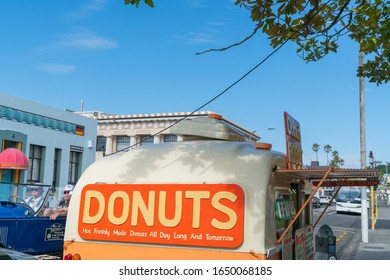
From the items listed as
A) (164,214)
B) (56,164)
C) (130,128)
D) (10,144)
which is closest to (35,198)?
(164,214)

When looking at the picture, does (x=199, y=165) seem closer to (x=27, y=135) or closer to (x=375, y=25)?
(x=375, y=25)

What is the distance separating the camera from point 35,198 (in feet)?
30.1

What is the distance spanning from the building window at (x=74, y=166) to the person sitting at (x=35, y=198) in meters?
21.0

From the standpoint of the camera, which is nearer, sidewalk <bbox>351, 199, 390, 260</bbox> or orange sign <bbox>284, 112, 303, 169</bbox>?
orange sign <bbox>284, 112, 303, 169</bbox>

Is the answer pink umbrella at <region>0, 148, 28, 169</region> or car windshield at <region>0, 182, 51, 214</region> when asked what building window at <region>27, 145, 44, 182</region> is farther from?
car windshield at <region>0, 182, 51, 214</region>

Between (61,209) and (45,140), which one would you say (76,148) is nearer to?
(45,140)

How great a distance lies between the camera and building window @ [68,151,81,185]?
1169 inches

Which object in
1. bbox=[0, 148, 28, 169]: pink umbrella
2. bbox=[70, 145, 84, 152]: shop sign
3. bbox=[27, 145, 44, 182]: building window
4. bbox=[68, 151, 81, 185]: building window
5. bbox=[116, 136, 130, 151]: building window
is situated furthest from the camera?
bbox=[116, 136, 130, 151]: building window

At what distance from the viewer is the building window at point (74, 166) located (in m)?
29.7

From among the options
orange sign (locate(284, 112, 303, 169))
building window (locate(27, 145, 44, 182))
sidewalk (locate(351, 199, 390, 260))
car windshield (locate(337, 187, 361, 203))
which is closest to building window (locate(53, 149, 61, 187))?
building window (locate(27, 145, 44, 182))

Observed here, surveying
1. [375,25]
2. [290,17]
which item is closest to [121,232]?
[290,17]

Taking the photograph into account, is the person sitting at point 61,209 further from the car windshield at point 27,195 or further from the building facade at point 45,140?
the building facade at point 45,140

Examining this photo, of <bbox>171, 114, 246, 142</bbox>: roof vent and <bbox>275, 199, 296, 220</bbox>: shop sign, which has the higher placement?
<bbox>171, 114, 246, 142</bbox>: roof vent
